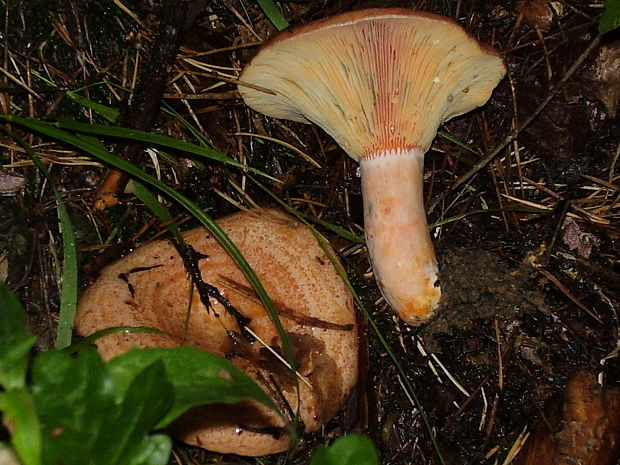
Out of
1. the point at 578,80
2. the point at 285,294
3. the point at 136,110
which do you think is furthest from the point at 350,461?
the point at 578,80

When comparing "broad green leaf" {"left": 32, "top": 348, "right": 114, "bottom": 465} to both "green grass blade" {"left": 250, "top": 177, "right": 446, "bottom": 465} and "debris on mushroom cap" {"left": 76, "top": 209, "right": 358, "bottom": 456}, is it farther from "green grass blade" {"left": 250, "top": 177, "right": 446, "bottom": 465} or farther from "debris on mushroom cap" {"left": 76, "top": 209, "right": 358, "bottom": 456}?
"green grass blade" {"left": 250, "top": 177, "right": 446, "bottom": 465}

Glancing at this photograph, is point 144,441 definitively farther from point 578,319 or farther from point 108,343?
point 578,319

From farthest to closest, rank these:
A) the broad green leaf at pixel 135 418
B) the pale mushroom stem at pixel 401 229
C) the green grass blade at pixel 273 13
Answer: the green grass blade at pixel 273 13 < the pale mushroom stem at pixel 401 229 < the broad green leaf at pixel 135 418

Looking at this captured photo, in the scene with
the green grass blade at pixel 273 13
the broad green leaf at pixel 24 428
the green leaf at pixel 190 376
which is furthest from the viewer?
the green grass blade at pixel 273 13

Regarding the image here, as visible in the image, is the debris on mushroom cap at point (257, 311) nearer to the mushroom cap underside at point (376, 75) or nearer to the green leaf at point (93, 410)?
the mushroom cap underside at point (376, 75)

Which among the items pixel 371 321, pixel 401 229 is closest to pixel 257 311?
pixel 371 321

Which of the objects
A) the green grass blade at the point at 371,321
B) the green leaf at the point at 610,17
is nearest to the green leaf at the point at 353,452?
the green grass blade at the point at 371,321

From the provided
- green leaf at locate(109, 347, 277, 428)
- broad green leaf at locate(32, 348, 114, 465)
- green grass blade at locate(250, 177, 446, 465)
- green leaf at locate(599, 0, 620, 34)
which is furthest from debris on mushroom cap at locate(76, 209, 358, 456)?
green leaf at locate(599, 0, 620, 34)
